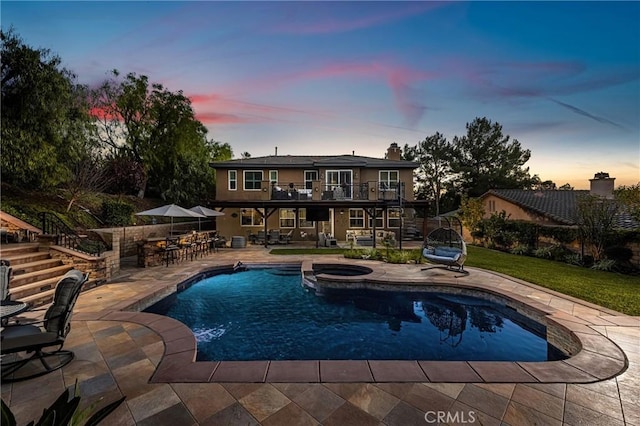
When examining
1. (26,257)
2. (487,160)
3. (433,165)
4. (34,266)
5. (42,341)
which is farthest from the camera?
(433,165)

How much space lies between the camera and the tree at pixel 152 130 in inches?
820

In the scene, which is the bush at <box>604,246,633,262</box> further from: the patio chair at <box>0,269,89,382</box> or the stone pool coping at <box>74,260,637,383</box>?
the patio chair at <box>0,269,89,382</box>

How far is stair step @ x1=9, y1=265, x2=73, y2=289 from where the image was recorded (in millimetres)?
6203

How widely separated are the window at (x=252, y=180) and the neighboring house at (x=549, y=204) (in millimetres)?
17669

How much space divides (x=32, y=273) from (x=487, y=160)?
128ft

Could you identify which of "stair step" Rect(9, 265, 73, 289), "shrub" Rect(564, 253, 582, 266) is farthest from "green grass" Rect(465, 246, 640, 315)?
"stair step" Rect(9, 265, 73, 289)

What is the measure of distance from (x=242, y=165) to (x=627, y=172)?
25.7 m

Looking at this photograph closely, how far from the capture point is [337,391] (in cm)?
312

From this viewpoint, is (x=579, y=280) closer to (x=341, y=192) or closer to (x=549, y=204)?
(x=549, y=204)

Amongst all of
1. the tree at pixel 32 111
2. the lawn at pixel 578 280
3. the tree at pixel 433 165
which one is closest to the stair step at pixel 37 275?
the tree at pixel 32 111

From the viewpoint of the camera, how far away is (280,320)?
248 inches

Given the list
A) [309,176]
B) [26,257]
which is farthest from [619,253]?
[26,257]

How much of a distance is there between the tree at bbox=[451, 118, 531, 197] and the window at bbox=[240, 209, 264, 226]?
87.2 ft

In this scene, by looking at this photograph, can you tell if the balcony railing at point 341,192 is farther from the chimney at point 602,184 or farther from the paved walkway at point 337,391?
the paved walkway at point 337,391
